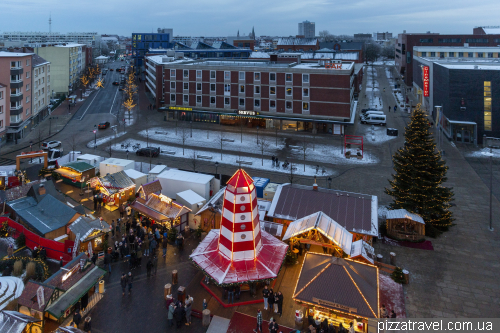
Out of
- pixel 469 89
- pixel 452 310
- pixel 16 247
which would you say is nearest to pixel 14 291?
pixel 16 247

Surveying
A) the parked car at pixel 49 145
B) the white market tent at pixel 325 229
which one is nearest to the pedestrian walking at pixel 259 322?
the white market tent at pixel 325 229

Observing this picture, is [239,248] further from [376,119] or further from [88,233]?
[376,119]

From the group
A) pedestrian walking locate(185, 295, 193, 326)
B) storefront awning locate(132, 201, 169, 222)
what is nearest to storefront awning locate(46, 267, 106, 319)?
pedestrian walking locate(185, 295, 193, 326)

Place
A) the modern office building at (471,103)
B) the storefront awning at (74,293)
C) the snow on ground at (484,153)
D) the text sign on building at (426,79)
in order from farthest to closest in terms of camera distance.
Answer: the text sign on building at (426,79), the modern office building at (471,103), the snow on ground at (484,153), the storefront awning at (74,293)

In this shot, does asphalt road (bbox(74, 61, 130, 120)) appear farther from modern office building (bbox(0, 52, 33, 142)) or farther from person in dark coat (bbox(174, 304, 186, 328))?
person in dark coat (bbox(174, 304, 186, 328))

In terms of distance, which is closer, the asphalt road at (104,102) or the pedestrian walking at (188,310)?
the pedestrian walking at (188,310)

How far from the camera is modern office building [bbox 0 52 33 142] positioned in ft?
168

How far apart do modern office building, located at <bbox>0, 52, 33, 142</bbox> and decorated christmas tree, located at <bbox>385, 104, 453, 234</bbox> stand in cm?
5329

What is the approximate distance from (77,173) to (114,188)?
7.29 m

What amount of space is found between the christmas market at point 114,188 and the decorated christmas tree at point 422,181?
23.7 m

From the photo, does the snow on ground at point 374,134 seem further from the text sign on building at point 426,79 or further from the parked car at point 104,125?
the parked car at point 104,125

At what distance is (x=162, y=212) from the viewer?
27.1 meters

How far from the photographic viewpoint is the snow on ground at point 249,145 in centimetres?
4531

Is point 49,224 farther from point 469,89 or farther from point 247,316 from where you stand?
point 469,89
